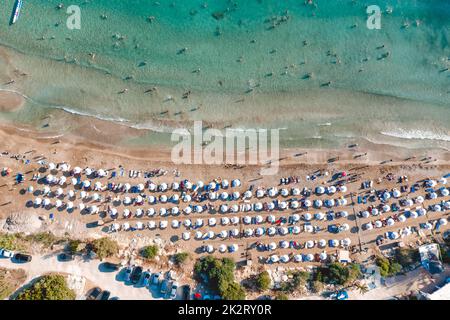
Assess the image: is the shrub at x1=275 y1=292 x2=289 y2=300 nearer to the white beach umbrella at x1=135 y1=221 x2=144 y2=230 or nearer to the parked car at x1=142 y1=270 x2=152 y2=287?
the parked car at x1=142 y1=270 x2=152 y2=287

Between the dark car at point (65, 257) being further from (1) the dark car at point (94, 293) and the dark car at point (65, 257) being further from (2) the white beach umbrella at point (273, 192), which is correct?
(2) the white beach umbrella at point (273, 192)

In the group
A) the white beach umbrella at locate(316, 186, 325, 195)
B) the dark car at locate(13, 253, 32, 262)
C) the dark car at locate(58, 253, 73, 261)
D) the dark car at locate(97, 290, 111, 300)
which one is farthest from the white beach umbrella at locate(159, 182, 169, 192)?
the white beach umbrella at locate(316, 186, 325, 195)

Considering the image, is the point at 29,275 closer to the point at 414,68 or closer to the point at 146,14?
the point at 146,14

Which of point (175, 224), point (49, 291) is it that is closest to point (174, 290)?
point (175, 224)

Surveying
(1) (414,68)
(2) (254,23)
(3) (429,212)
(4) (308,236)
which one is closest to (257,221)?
(4) (308,236)

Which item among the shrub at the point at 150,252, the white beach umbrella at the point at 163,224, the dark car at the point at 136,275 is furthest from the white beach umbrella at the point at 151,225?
the dark car at the point at 136,275

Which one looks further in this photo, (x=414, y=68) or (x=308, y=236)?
(x=414, y=68)
